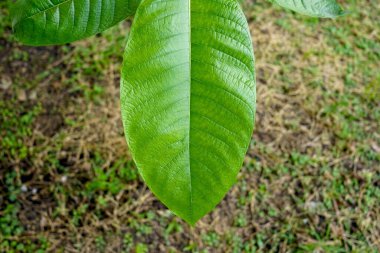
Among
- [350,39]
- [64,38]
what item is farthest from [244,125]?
[350,39]

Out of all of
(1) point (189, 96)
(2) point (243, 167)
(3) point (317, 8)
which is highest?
(3) point (317, 8)

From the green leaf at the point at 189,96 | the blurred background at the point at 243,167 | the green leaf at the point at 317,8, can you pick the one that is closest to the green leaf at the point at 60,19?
the green leaf at the point at 189,96

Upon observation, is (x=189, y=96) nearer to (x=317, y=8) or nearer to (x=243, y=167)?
(x=317, y=8)

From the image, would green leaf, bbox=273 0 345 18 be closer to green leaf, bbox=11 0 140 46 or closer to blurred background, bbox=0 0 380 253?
green leaf, bbox=11 0 140 46

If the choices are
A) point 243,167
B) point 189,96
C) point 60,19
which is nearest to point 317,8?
point 189,96

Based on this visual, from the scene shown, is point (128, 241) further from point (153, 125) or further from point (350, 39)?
point (350, 39)

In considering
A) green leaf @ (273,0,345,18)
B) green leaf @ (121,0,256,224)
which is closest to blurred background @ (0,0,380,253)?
green leaf @ (121,0,256,224)

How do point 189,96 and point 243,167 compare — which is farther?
point 243,167
